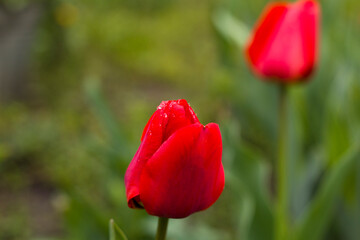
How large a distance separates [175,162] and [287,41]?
75 cm

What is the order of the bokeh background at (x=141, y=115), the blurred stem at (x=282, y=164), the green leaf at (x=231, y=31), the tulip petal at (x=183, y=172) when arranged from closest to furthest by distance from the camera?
1. the tulip petal at (x=183, y=172)
2. the blurred stem at (x=282, y=164)
3. the bokeh background at (x=141, y=115)
4. the green leaf at (x=231, y=31)

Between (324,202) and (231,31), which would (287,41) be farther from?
(231,31)

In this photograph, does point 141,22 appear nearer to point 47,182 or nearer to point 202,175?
point 47,182

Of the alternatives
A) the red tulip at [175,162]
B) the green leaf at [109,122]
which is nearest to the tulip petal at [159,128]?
the red tulip at [175,162]

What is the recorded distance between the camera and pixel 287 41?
49.5 inches

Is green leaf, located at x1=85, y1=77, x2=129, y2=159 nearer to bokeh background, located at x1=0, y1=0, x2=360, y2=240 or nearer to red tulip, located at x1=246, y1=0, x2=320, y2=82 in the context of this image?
bokeh background, located at x1=0, y1=0, x2=360, y2=240

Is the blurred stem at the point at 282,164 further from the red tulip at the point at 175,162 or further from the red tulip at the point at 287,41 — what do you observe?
the red tulip at the point at 175,162

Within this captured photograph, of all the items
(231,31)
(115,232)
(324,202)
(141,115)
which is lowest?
(141,115)

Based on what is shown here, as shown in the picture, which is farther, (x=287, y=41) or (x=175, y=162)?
(x=287, y=41)

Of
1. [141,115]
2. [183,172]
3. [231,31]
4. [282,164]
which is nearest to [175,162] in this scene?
[183,172]

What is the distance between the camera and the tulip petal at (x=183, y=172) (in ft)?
Result: 1.84

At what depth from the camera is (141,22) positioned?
14.1 feet

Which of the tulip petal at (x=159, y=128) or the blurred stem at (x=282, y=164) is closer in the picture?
the tulip petal at (x=159, y=128)

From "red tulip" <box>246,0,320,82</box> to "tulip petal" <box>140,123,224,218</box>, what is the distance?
688 mm
